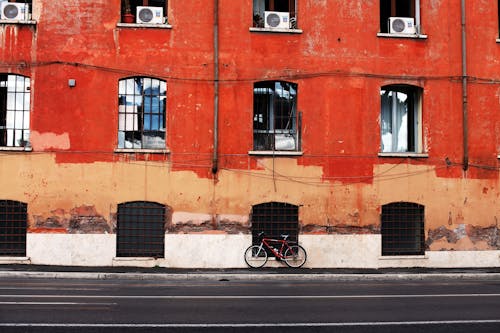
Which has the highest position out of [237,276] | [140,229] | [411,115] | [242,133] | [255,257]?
[411,115]

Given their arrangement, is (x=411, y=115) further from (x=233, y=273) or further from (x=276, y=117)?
(x=233, y=273)

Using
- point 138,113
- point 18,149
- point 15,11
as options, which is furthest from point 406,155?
point 15,11

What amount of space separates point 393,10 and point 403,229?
23.1 feet

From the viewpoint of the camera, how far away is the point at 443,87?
19984 mm

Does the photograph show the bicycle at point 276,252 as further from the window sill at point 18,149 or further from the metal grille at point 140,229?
the window sill at point 18,149

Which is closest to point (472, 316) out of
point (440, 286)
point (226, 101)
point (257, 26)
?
point (440, 286)

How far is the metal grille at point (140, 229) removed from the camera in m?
18.7

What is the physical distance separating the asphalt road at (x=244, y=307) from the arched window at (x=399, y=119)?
235 inches

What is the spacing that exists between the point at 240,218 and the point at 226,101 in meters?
3.58

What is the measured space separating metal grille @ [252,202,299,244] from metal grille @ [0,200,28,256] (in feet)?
22.4

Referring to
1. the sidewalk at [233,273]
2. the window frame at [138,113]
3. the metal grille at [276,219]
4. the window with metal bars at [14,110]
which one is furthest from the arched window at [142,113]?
the sidewalk at [233,273]

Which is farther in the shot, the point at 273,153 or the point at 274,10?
the point at 274,10

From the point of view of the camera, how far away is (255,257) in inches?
737

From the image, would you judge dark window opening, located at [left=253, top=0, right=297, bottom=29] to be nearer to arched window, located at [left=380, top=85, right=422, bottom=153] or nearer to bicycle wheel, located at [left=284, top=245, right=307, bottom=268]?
arched window, located at [left=380, top=85, right=422, bottom=153]
